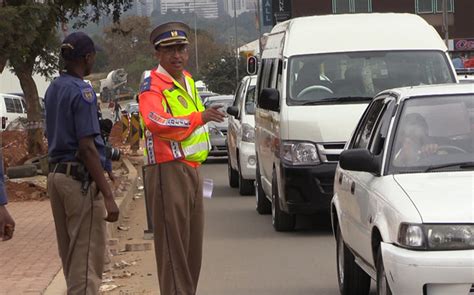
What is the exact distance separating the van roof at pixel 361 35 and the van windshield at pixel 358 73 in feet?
0.34

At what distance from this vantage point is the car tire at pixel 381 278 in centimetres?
689

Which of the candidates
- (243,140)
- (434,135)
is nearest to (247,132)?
(243,140)

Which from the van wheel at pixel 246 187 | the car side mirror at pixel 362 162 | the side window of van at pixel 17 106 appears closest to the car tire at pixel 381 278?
the car side mirror at pixel 362 162

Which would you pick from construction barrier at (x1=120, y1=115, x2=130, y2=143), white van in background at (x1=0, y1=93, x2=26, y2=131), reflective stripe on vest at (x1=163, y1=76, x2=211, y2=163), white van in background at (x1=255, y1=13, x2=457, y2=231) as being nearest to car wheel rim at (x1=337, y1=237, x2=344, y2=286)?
reflective stripe on vest at (x1=163, y1=76, x2=211, y2=163)

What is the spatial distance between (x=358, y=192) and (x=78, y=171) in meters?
2.21

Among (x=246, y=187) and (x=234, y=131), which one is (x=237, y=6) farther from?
(x=246, y=187)

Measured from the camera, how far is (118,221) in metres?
14.6

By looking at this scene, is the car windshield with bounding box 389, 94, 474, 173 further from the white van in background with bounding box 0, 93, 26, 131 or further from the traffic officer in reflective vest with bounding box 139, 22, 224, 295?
the white van in background with bounding box 0, 93, 26, 131

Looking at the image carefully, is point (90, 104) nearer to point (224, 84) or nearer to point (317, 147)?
point (317, 147)

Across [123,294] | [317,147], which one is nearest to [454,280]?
[123,294]

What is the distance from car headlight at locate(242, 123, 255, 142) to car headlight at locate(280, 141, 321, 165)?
5.65 metres

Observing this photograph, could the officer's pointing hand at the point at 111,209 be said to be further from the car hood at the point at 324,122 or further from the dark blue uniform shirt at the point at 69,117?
the car hood at the point at 324,122

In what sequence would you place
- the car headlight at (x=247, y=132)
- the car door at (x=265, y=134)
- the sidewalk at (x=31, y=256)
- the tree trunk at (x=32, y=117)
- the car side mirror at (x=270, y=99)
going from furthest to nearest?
the tree trunk at (x=32, y=117)
the car headlight at (x=247, y=132)
the car door at (x=265, y=134)
the car side mirror at (x=270, y=99)
the sidewalk at (x=31, y=256)

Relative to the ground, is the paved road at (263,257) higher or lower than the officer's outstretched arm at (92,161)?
lower
